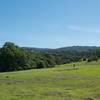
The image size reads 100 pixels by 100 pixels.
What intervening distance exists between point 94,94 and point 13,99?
898 centimetres

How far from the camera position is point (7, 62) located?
341 ft

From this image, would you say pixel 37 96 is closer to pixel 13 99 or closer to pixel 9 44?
pixel 13 99

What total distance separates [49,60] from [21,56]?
2115cm

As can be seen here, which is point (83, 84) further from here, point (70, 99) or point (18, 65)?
point (18, 65)

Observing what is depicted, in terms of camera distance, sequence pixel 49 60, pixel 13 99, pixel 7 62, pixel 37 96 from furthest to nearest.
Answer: pixel 49 60 < pixel 7 62 < pixel 37 96 < pixel 13 99

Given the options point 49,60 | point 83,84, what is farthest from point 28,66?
point 83,84

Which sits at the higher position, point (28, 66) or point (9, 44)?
point (9, 44)

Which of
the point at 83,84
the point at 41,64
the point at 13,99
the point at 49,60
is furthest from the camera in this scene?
the point at 49,60

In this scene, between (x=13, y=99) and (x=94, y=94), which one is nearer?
(x=13, y=99)

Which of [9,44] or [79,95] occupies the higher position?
[9,44]

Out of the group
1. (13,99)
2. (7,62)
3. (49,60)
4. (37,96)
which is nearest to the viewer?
(13,99)

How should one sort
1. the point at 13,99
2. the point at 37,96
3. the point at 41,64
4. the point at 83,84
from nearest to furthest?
the point at 13,99
the point at 37,96
the point at 83,84
the point at 41,64

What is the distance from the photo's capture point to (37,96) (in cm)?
3172

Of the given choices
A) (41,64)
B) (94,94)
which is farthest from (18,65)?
(94,94)
